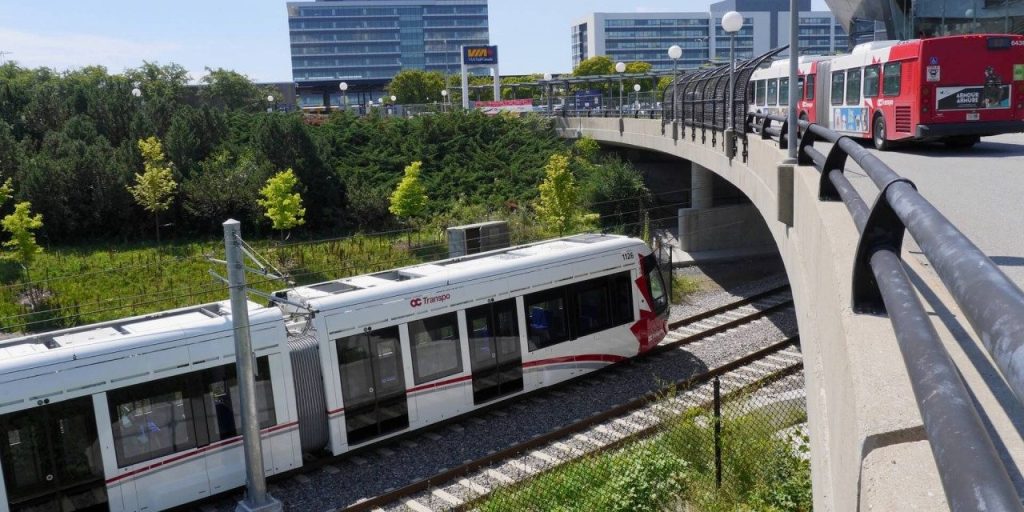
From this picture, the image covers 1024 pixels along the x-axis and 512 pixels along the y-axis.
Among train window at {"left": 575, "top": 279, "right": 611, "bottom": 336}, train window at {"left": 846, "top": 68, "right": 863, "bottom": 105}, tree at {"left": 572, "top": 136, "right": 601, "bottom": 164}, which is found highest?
Answer: train window at {"left": 846, "top": 68, "right": 863, "bottom": 105}

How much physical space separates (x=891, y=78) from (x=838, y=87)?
11.8 feet

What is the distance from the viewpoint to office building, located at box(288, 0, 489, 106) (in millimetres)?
149250

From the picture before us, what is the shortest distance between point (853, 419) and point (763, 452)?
25.5 feet

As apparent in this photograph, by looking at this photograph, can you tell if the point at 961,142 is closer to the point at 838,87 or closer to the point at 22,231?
the point at 838,87

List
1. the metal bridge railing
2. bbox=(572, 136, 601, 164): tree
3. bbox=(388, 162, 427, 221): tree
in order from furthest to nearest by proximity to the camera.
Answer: bbox=(572, 136, 601, 164): tree < bbox=(388, 162, 427, 221): tree < the metal bridge railing

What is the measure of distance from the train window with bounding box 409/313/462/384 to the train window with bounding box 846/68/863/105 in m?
12.0

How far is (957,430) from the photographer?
1.58m

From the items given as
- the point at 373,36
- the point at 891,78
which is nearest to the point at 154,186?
the point at 891,78

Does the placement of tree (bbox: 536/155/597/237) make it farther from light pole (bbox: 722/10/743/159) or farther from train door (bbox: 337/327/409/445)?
train door (bbox: 337/327/409/445)

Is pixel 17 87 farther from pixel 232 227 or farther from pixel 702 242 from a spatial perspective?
pixel 232 227

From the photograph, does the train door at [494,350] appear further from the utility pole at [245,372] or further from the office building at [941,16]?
the office building at [941,16]

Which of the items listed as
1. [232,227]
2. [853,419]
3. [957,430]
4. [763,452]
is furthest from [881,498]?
[232,227]

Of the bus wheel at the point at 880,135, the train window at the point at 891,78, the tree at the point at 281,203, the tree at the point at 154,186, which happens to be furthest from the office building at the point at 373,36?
the train window at the point at 891,78

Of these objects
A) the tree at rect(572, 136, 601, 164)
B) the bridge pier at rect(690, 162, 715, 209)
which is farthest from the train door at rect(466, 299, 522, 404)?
the tree at rect(572, 136, 601, 164)
